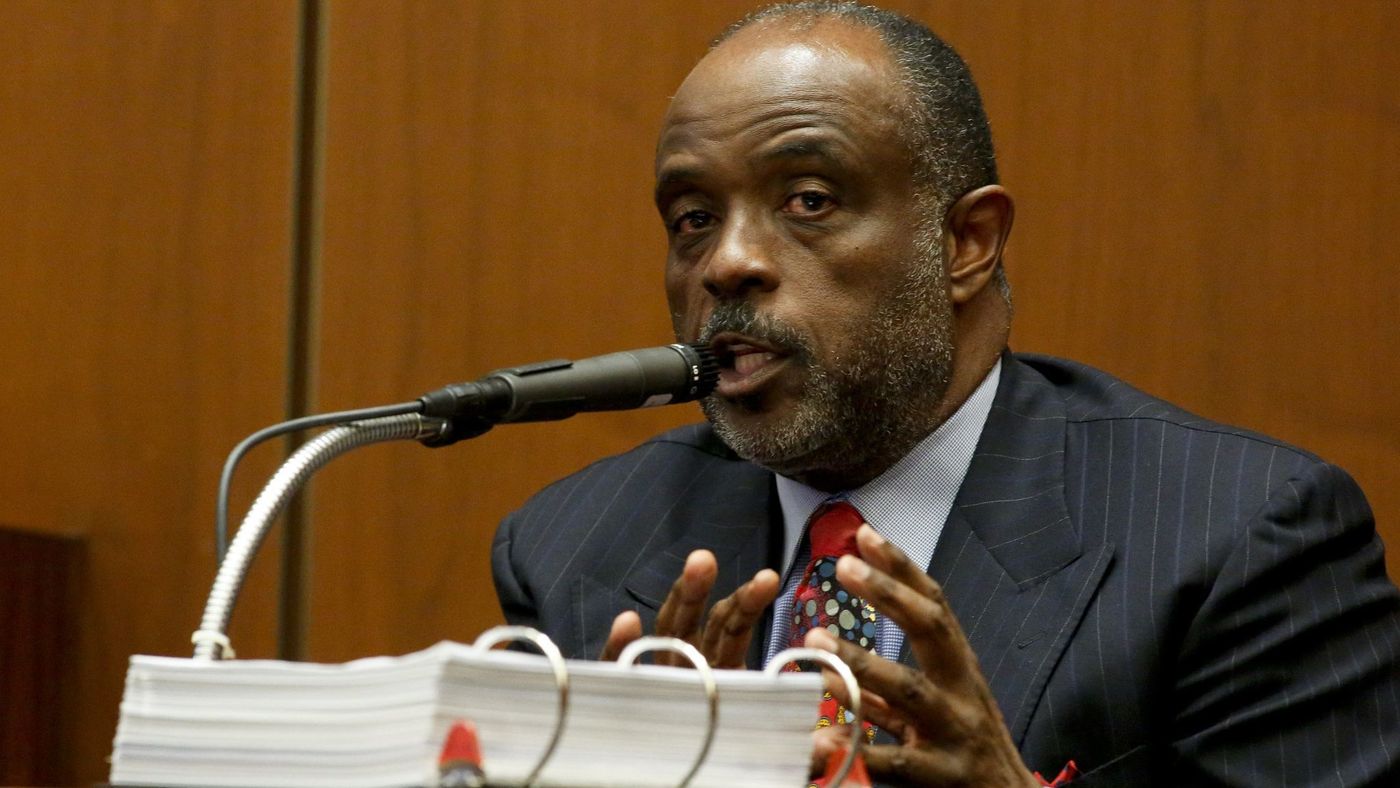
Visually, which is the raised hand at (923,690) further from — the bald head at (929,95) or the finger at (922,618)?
the bald head at (929,95)

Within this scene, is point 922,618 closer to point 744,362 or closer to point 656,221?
point 744,362

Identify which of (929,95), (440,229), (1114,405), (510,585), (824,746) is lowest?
(510,585)

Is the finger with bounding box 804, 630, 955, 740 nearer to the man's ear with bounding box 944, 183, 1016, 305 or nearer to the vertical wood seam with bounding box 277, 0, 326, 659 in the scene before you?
the man's ear with bounding box 944, 183, 1016, 305

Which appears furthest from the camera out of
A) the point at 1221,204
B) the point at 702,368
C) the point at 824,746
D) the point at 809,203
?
the point at 1221,204

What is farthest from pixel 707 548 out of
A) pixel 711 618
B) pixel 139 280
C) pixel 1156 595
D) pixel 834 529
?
pixel 139 280

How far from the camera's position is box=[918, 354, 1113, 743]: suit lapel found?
65.3 inches

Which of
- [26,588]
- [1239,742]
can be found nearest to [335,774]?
[1239,742]

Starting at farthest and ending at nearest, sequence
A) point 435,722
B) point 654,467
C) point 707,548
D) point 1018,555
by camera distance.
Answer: point 654,467 < point 707,548 < point 1018,555 < point 435,722

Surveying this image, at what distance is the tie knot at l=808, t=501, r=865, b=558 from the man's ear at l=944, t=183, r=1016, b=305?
27cm

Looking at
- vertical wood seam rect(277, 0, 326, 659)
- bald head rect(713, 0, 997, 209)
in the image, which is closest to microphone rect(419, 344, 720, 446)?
bald head rect(713, 0, 997, 209)

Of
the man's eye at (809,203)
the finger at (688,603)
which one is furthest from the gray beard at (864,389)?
the finger at (688,603)

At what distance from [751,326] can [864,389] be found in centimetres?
15

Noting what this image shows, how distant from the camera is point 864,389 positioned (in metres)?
1.89

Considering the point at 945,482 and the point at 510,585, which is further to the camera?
the point at 510,585
